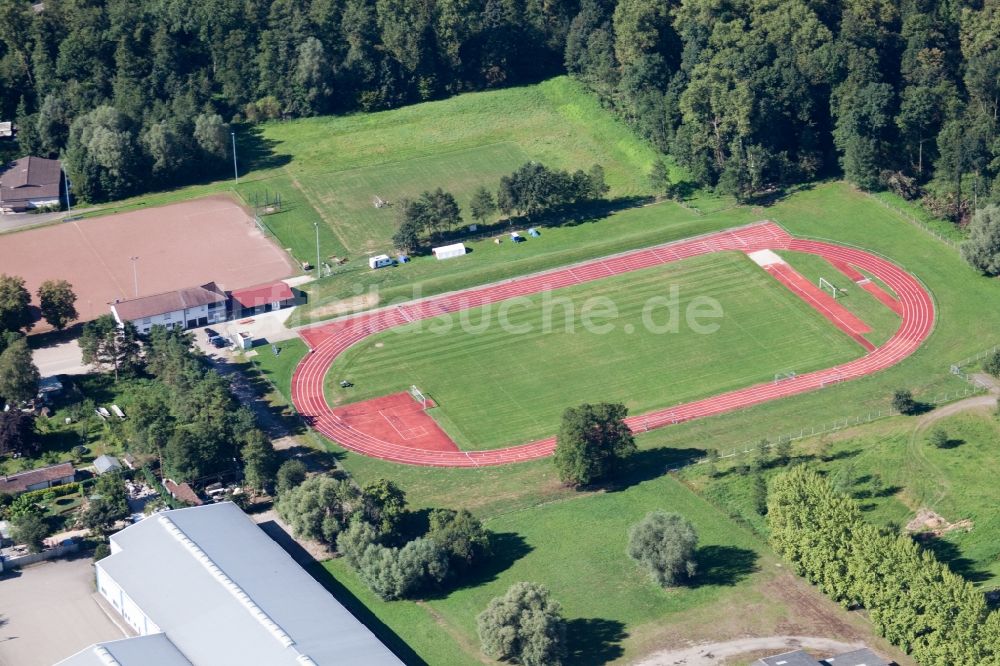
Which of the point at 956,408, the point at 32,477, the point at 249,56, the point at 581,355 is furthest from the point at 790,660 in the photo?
the point at 249,56

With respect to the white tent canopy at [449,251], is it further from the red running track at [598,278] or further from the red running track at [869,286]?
the red running track at [869,286]

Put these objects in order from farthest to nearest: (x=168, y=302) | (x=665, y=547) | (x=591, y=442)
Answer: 1. (x=168, y=302)
2. (x=591, y=442)
3. (x=665, y=547)

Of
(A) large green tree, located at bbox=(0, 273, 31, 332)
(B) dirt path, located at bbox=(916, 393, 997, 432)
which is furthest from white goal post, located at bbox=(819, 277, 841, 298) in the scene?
(A) large green tree, located at bbox=(0, 273, 31, 332)

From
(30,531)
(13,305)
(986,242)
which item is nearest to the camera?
(30,531)

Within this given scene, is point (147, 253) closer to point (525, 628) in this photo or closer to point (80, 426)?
point (80, 426)

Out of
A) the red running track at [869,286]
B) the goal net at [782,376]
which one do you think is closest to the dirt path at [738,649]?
the goal net at [782,376]

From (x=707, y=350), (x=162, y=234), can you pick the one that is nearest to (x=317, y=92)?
(x=162, y=234)

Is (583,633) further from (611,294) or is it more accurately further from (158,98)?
(158,98)
